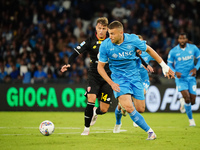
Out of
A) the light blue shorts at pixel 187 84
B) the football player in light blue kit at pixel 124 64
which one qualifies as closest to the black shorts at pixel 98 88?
the football player in light blue kit at pixel 124 64

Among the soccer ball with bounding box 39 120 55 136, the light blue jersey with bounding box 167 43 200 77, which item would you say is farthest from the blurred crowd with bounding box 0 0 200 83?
the soccer ball with bounding box 39 120 55 136

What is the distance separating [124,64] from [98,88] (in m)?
1.49

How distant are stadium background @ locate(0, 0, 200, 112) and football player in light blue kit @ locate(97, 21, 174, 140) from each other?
29.6ft

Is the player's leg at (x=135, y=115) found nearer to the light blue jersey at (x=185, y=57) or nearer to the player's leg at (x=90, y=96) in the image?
the player's leg at (x=90, y=96)

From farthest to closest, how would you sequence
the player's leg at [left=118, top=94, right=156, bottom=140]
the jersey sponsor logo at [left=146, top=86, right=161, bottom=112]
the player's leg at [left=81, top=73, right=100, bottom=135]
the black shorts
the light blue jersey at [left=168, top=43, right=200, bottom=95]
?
the jersey sponsor logo at [left=146, top=86, right=161, bottom=112]
the light blue jersey at [left=168, top=43, right=200, bottom=95]
the black shorts
the player's leg at [left=81, top=73, right=100, bottom=135]
the player's leg at [left=118, top=94, right=156, bottom=140]

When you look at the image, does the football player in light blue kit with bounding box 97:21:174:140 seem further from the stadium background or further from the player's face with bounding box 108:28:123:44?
the stadium background

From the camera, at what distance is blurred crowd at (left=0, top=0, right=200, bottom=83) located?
1831 cm

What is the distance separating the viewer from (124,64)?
7812 millimetres

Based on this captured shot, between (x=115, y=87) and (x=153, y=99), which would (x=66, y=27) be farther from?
(x=115, y=87)

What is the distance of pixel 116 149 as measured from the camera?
6449 mm

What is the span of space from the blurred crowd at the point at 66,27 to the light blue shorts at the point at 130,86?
969 cm

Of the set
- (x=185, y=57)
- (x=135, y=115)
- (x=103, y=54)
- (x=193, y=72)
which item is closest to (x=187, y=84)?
(x=193, y=72)

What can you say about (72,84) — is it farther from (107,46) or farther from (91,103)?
(107,46)

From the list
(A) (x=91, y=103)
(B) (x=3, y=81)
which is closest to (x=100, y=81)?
(A) (x=91, y=103)
